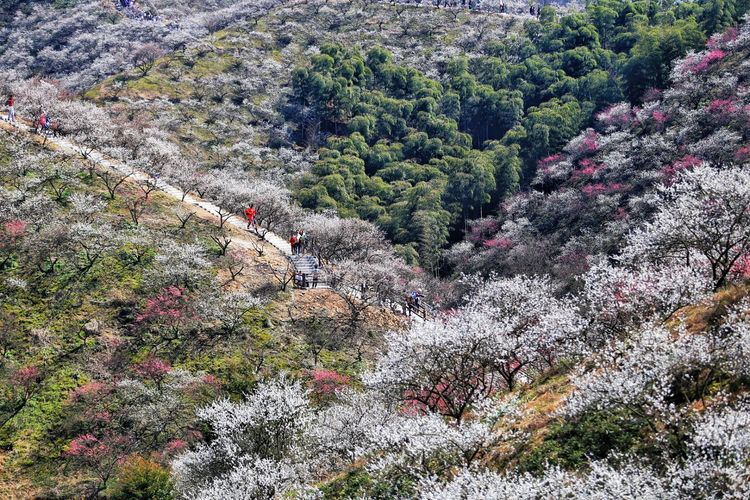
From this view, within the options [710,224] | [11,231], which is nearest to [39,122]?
[11,231]

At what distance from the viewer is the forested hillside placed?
1914 centimetres

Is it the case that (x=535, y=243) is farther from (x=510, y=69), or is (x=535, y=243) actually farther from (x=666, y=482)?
(x=666, y=482)

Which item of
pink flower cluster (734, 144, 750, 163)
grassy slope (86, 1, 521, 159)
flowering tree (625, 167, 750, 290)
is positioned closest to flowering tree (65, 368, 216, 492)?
flowering tree (625, 167, 750, 290)

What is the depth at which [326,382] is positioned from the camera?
123 ft

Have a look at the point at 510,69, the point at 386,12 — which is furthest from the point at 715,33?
the point at 386,12

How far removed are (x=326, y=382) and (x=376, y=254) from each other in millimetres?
19477

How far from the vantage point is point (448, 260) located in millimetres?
70250

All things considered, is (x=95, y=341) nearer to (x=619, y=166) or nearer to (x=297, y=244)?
(x=297, y=244)

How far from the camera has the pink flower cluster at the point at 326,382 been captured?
3684 centimetres

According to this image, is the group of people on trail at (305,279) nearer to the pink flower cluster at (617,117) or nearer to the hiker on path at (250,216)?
the hiker on path at (250,216)

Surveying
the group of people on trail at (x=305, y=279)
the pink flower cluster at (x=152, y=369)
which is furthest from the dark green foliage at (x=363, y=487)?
the group of people on trail at (x=305, y=279)

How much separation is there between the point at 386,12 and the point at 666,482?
376 ft

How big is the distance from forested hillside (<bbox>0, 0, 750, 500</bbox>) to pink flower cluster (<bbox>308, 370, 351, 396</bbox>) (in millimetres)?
255

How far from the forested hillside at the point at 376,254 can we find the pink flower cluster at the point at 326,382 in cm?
26
